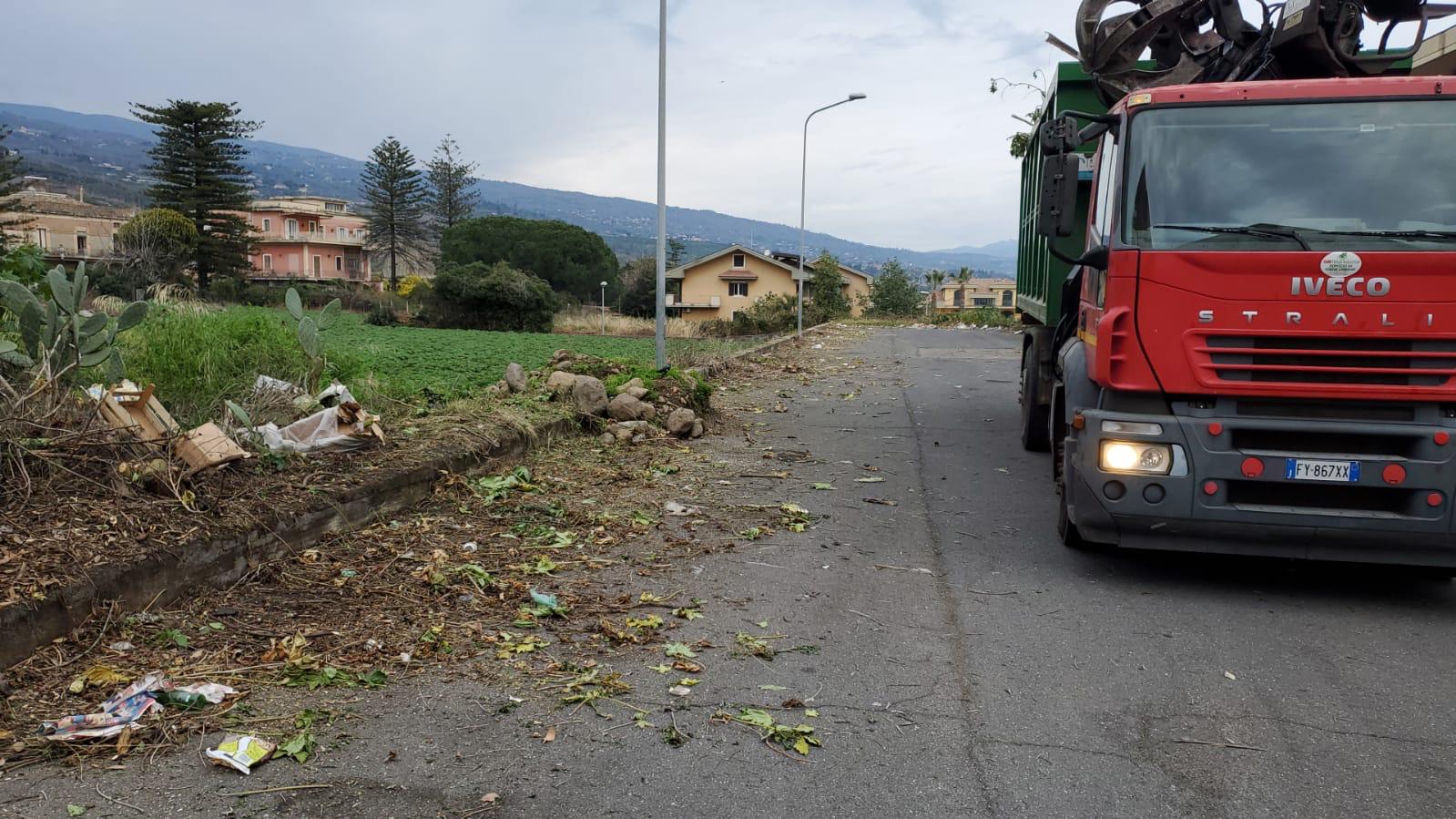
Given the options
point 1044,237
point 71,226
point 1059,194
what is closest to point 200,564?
point 1059,194

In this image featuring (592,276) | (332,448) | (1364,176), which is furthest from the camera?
(592,276)

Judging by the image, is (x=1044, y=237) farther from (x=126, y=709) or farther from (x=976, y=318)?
(x=976, y=318)

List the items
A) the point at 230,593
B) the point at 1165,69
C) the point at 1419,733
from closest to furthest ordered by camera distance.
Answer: the point at 1419,733, the point at 230,593, the point at 1165,69

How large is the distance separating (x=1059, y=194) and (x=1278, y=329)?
5.18 ft

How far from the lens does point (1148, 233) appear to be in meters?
5.47

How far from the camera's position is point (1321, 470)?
5.19 meters

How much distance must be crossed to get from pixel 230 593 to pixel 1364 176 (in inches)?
249

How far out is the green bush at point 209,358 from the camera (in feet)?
23.9

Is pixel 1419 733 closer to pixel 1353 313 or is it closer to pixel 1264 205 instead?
pixel 1353 313

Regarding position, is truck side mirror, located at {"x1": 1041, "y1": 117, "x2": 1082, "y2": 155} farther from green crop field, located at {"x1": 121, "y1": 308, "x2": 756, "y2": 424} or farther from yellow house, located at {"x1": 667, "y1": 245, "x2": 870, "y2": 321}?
yellow house, located at {"x1": 667, "y1": 245, "x2": 870, "y2": 321}

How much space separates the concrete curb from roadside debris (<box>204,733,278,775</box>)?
1187 millimetres

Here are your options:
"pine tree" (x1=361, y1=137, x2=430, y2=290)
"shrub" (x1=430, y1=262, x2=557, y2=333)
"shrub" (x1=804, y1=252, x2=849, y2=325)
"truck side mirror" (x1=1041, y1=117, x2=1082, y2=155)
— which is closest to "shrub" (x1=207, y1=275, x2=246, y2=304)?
"shrub" (x1=430, y1=262, x2=557, y2=333)

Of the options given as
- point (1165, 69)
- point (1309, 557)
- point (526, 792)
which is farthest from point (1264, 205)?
point (526, 792)

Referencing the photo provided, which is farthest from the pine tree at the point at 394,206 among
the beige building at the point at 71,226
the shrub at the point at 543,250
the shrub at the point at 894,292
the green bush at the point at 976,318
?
the green bush at the point at 976,318
